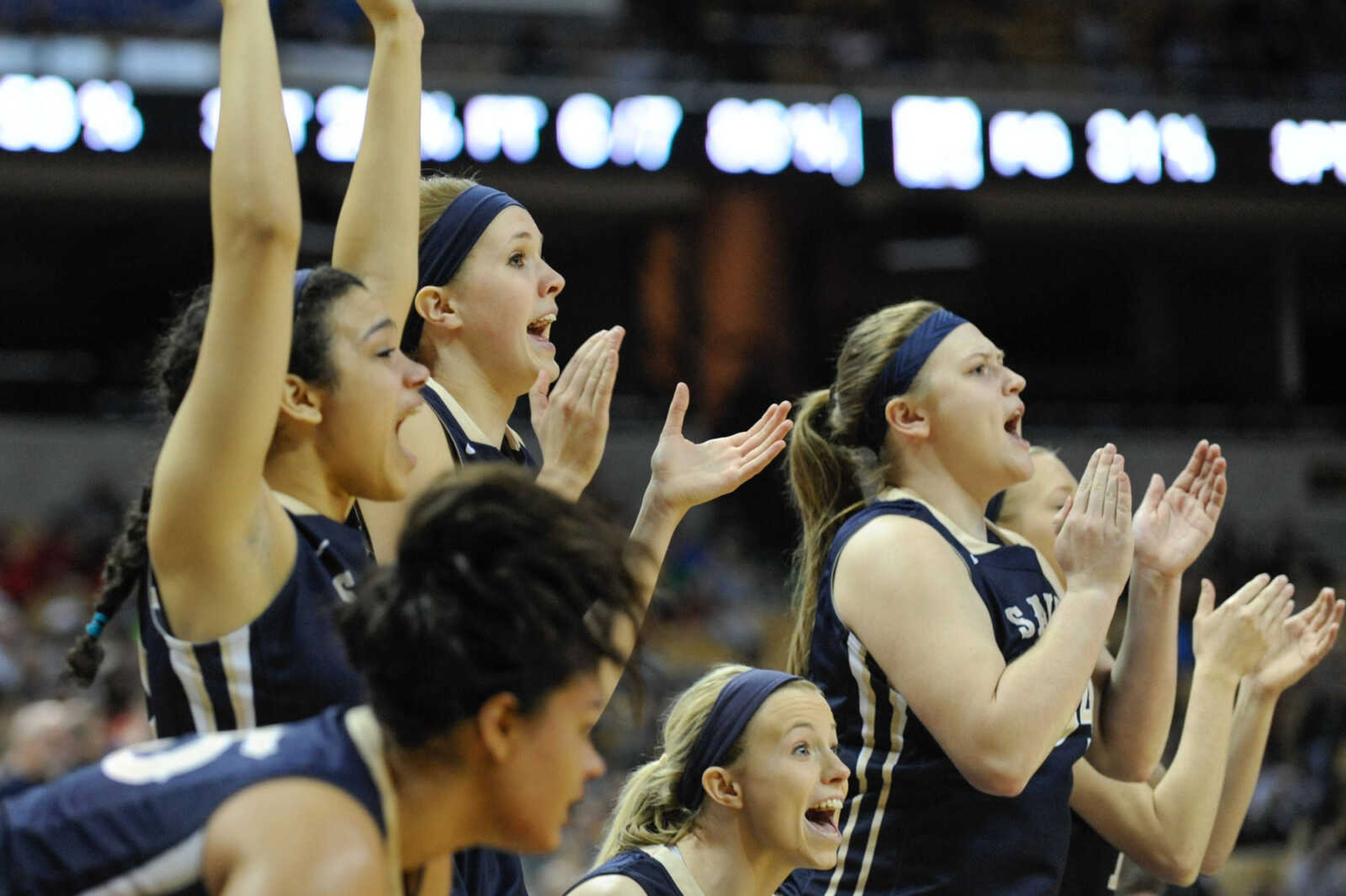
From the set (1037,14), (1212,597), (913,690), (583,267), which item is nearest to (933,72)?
(1037,14)

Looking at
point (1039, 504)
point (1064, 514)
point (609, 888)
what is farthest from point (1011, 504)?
point (609, 888)

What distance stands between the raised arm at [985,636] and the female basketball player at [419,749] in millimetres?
1117

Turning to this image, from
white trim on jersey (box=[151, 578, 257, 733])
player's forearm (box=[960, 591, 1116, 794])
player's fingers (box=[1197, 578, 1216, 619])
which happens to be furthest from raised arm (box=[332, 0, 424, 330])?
player's fingers (box=[1197, 578, 1216, 619])

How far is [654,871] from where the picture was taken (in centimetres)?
284

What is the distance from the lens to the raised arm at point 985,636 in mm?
2578

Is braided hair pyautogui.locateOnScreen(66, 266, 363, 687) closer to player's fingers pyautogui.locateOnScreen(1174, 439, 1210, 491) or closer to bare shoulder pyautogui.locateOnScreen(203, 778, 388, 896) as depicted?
bare shoulder pyautogui.locateOnScreen(203, 778, 388, 896)

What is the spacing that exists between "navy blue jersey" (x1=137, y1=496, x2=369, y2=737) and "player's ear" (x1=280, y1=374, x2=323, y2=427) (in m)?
0.16

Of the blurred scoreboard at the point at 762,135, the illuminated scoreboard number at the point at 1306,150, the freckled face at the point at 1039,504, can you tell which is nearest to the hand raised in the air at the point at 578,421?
the freckled face at the point at 1039,504

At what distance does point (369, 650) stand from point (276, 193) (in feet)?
1.80

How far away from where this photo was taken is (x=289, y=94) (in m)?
10.9

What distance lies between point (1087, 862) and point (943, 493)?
93cm

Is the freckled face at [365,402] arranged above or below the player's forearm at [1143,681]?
above

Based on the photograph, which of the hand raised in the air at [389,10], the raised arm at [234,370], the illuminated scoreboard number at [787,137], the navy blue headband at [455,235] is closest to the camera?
the raised arm at [234,370]

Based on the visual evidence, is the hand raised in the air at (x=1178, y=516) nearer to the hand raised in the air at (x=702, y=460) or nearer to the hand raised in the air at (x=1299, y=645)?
the hand raised in the air at (x=1299, y=645)
